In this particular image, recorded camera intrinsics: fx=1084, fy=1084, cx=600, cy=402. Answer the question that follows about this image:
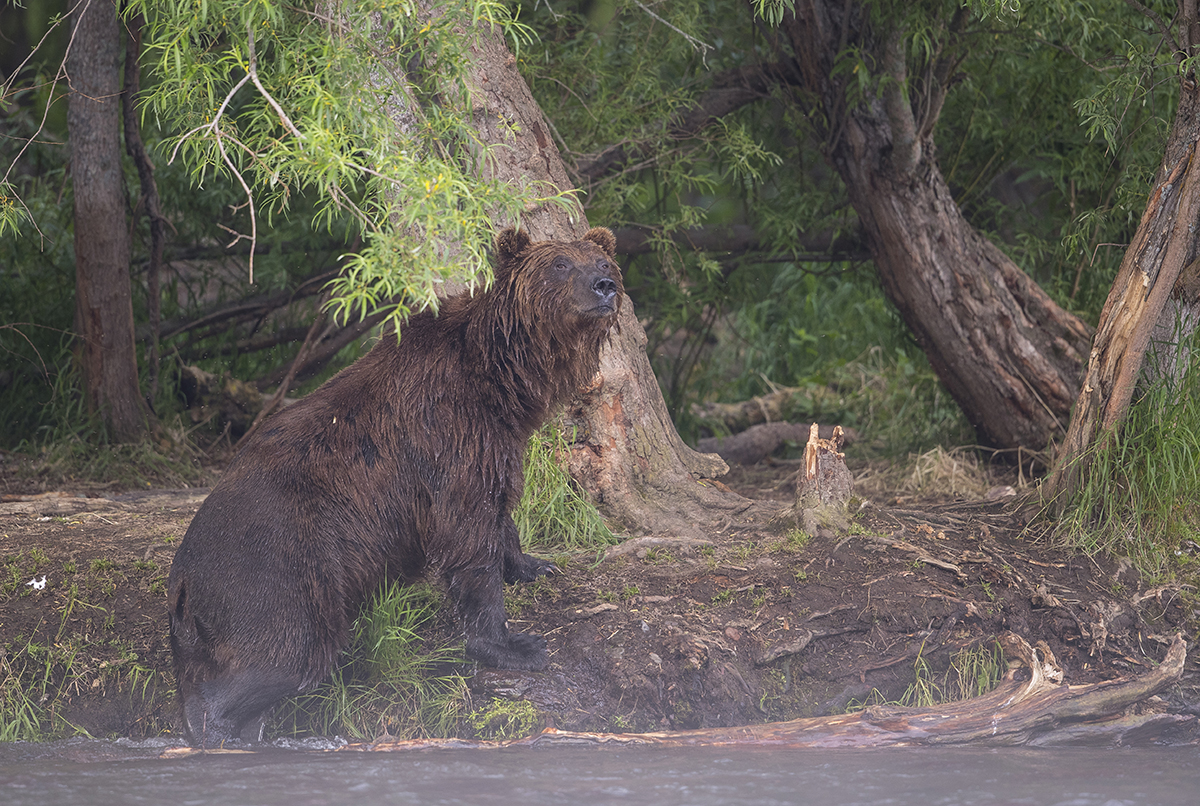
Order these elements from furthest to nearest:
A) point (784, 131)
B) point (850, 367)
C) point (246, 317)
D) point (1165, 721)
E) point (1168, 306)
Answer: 1. point (850, 367)
2. point (246, 317)
3. point (784, 131)
4. point (1168, 306)
5. point (1165, 721)

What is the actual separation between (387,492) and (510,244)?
3.60 feet

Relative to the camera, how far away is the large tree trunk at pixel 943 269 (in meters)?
6.41

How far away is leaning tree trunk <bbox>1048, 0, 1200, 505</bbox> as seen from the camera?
5074 millimetres

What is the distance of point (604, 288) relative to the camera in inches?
166

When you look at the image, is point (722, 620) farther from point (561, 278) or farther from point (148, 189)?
point (148, 189)

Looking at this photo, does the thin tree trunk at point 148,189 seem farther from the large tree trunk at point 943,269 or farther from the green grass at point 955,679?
the green grass at point 955,679

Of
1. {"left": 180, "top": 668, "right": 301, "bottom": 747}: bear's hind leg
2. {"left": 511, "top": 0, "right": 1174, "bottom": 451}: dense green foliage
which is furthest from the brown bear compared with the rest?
{"left": 511, "top": 0, "right": 1174, "bottom": 451}: dense green foliage

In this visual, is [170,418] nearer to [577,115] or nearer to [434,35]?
[577,115]

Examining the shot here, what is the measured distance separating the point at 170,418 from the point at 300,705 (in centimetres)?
394

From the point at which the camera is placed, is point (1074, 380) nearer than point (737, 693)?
No

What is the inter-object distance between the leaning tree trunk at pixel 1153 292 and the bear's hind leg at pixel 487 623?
110 inches

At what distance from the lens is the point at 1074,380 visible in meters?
6.60

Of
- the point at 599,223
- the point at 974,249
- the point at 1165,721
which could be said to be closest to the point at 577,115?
the point at 599,223

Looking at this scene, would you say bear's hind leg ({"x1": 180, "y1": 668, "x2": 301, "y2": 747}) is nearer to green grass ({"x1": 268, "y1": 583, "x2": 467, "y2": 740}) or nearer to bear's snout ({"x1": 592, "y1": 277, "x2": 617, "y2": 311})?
green grass ({"x1": 268, "y1": 583, "x2": 467, "y2": 740})
